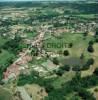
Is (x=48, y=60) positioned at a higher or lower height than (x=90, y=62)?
lower

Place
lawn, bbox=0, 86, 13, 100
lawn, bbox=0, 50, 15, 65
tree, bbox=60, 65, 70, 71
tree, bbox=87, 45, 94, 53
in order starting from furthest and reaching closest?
1. tree, bbox=87, 45, 94, 53
2. lawn, bbox=0, 50, 15, 65
3. tree, bbox=60, 65, 70, 71
4. lawn, bbox=0, 86, 13, 100

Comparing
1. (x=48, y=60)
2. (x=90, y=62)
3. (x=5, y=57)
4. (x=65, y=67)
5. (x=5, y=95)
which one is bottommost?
(x=5, y=57)

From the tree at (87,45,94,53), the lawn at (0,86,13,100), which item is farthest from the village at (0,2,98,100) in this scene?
the lawn at (0,86,13,100)

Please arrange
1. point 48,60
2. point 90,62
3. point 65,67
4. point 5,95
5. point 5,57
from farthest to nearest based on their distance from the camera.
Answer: point 5,57, point 48,60, point 90,62, point 65,67, point 5,95

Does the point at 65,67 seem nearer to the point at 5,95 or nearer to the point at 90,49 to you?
the point at 5,95

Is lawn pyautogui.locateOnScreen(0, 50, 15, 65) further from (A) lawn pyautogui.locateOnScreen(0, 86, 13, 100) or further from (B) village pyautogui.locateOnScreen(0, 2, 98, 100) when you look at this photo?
(A) lawn pyautogui.locateOnScreen(0, 86, 13, 100)

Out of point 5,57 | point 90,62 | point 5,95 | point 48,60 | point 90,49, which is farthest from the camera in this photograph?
point 90,49

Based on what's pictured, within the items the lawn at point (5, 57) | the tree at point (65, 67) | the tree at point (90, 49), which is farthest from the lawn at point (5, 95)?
the tree at point (90, 49)

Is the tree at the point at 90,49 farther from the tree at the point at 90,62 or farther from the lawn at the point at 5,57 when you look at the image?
the lawn at the point at 5,57

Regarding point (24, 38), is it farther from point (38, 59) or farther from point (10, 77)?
point (10, 77)

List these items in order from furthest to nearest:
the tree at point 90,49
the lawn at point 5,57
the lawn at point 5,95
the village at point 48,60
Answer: the tree at point 90,49, the lawn at point 5,57, the village at point 48,60, the lawn at point 5,95

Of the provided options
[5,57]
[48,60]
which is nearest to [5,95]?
[48,60]
